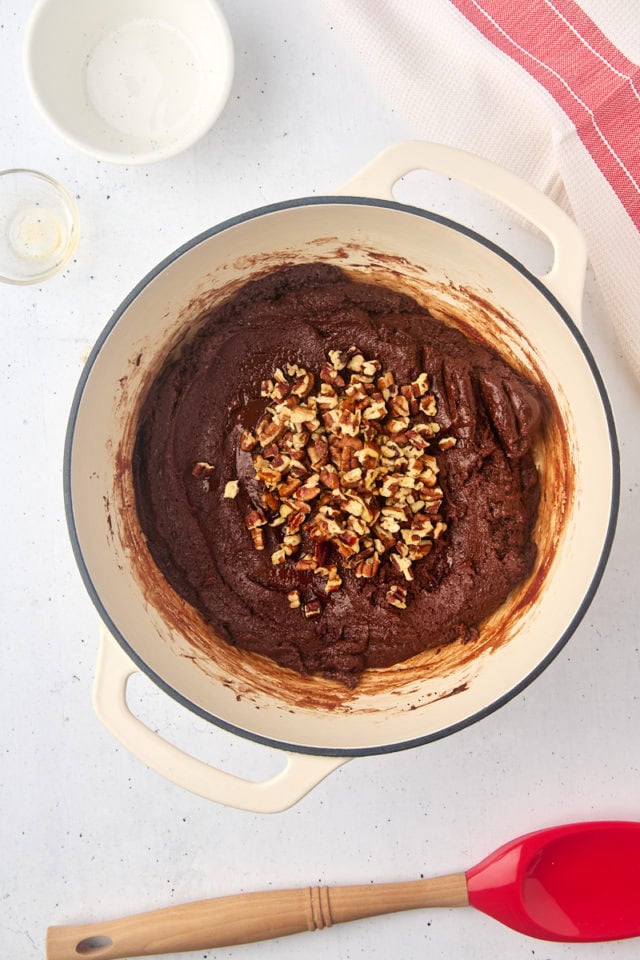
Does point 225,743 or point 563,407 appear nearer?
point 563,407

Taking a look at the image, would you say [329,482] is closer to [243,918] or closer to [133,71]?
[243,918]

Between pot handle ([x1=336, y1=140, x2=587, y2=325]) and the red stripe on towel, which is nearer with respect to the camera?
pot handle ([x1=336, y1=140, x2=587, y2=325])

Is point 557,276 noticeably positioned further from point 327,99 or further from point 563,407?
point 327,99

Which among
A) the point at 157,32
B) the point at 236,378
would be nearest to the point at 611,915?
the point at 236,378

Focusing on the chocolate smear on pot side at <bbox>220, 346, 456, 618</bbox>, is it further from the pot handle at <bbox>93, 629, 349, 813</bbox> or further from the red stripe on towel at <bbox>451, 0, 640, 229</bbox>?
the red stripe on towel at <bbox>451, 0, 640, 229</bbox>

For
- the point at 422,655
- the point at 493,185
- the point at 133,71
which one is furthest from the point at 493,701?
the point at 133,71

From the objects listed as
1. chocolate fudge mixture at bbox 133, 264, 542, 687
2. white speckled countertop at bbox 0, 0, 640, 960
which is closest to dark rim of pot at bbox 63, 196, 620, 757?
chocolate fudge mixture at bbox 133, 264, 542, 687

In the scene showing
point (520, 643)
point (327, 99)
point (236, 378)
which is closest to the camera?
point (520, 643)

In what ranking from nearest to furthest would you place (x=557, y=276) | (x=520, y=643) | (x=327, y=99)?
1. (x=557, y=276)
2. (x=520, y=643)
3. (x=327, y=99)
